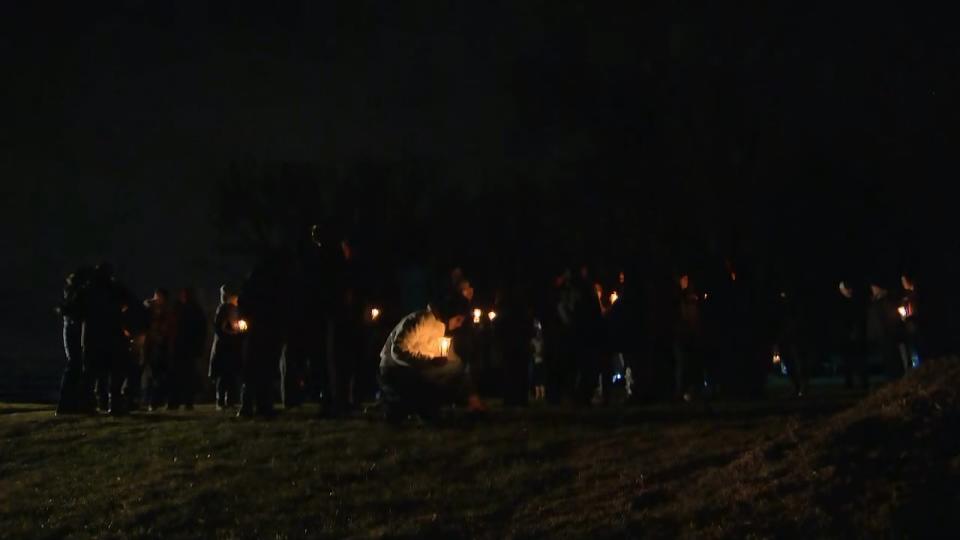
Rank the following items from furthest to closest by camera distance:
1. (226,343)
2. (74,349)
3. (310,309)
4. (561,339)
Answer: (226,343) → (74,349) → (561,339) → (310,309)

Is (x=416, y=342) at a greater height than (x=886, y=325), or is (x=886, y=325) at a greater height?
(x=886, y=325)

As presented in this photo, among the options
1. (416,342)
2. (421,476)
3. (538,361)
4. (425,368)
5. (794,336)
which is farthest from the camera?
(538,361)

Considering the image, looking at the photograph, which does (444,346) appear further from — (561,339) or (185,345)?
(185,345)

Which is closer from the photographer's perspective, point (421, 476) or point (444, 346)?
point (421, 476)

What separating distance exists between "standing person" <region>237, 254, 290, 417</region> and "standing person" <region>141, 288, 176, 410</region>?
3.54 m

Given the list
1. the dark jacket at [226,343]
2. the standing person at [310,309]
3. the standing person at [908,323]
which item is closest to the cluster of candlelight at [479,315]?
the standing person at [310,309]

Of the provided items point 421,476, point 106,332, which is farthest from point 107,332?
point 421,476

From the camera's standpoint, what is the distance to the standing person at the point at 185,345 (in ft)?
60.4

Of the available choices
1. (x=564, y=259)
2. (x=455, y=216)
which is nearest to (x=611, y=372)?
(x=564, y=259)

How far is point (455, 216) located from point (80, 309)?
4508 centimetres

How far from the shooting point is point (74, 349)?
16.8m

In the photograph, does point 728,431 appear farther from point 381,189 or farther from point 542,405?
point 381,189

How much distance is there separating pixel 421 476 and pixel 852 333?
363 inches

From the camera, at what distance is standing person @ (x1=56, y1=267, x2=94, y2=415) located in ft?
54.7
